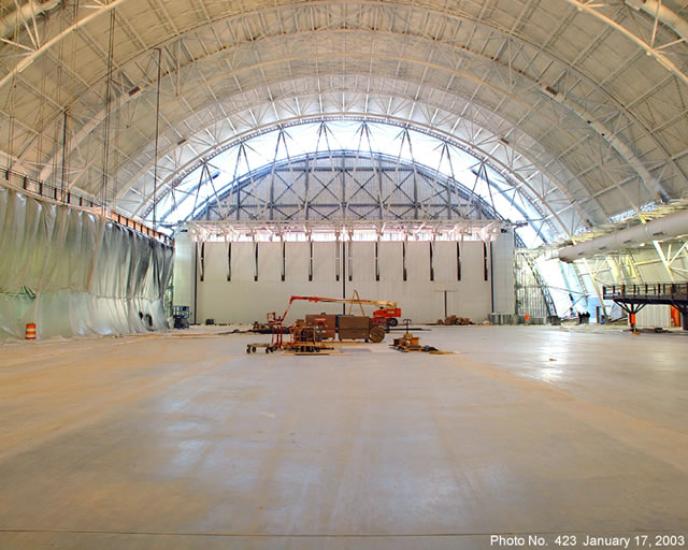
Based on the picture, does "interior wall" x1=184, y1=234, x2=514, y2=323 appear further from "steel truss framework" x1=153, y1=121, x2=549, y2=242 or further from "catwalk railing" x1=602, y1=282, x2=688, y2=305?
"catwalk railing" x1=602, y1=282, x2=688, y2=305

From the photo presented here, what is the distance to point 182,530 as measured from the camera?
2.91 meters

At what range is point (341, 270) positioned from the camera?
4297 centimetres

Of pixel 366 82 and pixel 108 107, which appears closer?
pixel 108 107

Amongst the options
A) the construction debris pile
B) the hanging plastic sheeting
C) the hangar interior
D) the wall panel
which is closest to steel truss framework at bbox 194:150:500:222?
the hangar interior

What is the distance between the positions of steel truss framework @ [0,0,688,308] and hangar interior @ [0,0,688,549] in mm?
183

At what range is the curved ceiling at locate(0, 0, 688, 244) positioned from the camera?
24.3 m

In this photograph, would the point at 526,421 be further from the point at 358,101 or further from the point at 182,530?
the point at 358,101

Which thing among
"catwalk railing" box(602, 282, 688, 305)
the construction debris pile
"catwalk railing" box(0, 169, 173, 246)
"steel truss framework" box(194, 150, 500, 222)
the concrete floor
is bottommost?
the concrete floor

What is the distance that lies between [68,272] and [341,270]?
24.8m

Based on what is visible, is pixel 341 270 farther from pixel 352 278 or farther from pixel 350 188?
pixel 350 188

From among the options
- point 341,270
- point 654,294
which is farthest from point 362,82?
point 654,294

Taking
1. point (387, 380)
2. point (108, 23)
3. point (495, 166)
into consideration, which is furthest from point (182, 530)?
point (495, 166)

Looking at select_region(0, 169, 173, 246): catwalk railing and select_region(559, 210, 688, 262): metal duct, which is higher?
select_region(0, 169, 173, 246): catwalk railing

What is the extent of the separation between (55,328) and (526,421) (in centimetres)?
2234
